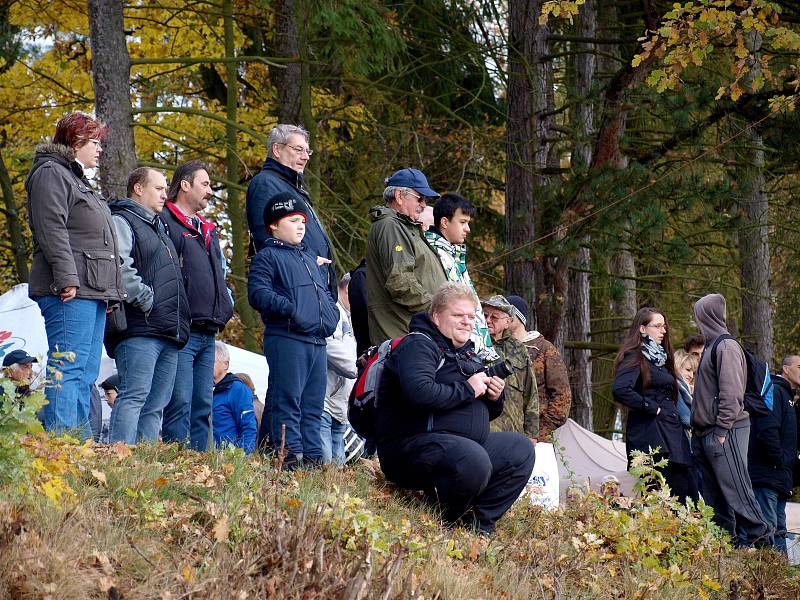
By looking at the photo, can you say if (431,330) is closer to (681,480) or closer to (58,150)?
(58,150)

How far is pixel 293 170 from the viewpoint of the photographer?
24.3 ft

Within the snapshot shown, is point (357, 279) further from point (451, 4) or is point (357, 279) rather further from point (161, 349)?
point (451, 4)

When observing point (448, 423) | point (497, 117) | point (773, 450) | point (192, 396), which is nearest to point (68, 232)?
point (192, 396)

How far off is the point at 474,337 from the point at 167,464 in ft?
6.70

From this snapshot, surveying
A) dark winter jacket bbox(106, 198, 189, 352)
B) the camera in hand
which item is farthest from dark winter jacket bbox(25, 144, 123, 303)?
the camera in hand

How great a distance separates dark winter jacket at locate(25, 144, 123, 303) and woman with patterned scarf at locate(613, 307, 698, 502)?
4.03 metres

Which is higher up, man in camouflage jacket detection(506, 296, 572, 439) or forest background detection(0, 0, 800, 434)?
forest background detection(0, 0, 800, 434)

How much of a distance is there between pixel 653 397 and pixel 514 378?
152 centimetres

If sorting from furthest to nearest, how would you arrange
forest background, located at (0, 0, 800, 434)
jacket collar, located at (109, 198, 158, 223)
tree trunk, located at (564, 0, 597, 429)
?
tree trunk, located at (564, 0, 597, 429), forest background, located at (0, 0, 800, 434), jacket collar, located at (109, 198, 158, 223)

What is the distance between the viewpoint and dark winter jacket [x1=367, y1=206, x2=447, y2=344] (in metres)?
7.05

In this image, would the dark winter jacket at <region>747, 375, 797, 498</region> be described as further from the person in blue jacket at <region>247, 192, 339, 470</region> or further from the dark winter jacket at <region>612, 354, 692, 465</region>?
the person in blue jacket at <region>247, 192, 339, 470</region>

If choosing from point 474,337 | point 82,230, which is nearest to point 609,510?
point 474,337

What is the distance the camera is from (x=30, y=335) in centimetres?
1180

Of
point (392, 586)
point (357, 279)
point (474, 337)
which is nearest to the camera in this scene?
point (392, 586)
